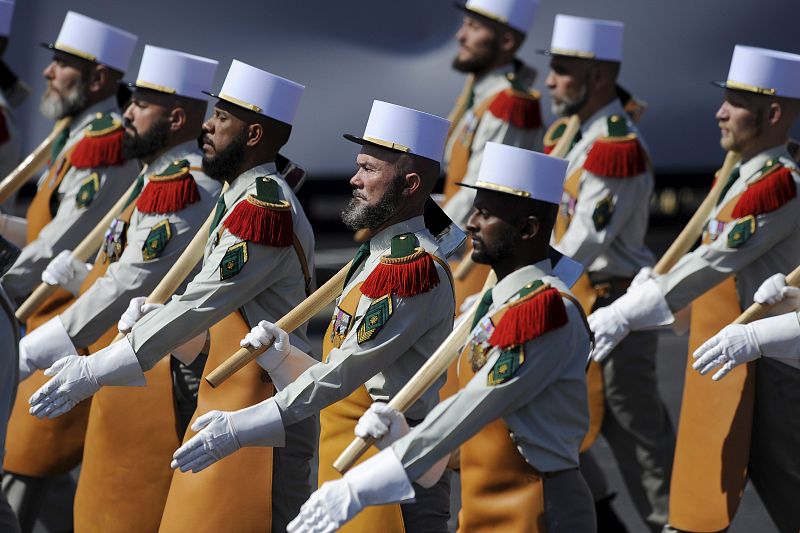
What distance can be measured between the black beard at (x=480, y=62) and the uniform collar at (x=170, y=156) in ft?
8.48

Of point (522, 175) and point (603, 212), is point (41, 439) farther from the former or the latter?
point (522, 175)

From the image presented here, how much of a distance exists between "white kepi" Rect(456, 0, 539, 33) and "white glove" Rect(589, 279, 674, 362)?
107 inches

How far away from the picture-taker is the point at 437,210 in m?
5.20

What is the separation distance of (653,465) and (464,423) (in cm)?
260

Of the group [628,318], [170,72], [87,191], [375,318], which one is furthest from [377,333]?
[87,191]

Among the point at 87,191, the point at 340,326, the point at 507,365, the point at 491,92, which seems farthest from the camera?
the point at 491,92

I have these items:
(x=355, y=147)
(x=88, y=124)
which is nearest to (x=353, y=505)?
(x=88, y=124)

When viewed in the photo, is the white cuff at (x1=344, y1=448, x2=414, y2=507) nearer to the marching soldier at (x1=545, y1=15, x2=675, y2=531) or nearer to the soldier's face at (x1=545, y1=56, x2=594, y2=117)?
the marching soldier at (x1=545, y1=15, x2=675, y2=531)

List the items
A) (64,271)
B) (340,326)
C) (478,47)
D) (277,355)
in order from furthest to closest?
(478,47), (64,271), (277,355), (340,326)

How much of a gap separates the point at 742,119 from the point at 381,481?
7.76 feet

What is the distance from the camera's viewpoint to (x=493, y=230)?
4770 millimetres

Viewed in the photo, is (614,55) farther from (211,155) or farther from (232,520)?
(232,520)

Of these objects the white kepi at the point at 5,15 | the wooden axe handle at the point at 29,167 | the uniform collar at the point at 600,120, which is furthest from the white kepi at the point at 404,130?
the white kepi at the point at 5,15

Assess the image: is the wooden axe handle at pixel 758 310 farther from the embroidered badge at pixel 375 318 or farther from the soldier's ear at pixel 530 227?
the embroidered badge at pixel 375 318
